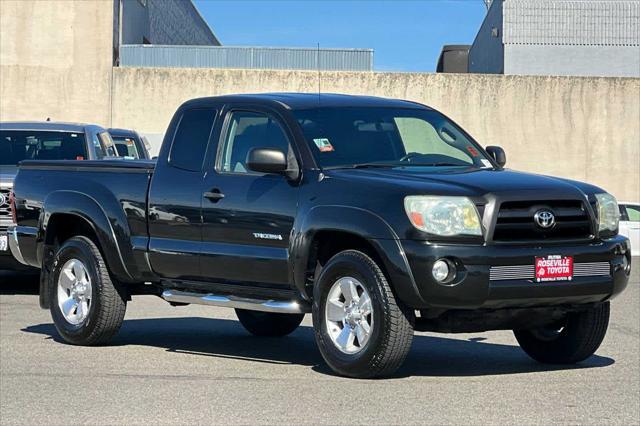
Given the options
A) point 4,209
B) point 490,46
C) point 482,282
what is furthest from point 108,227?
point 490,46

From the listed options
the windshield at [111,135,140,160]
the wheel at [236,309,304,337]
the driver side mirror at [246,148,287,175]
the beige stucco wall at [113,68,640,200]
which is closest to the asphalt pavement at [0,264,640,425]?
the wheel at [236,309,304,337]

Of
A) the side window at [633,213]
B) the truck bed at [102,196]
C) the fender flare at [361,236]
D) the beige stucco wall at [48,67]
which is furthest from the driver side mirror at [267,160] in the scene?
the beige stucco wall at [48,67]

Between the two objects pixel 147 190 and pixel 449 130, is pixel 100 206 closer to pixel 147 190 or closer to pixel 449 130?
pixel 147 190

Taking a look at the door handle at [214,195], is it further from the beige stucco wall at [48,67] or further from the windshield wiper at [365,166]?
the beige stucco wall at [48,67]

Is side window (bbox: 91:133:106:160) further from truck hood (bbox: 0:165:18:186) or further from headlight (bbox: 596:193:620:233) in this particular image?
headlight (bbox: 596:193:620:233)

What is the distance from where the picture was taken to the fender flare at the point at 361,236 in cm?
877

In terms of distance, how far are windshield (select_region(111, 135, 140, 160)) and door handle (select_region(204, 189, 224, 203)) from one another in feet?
43.2

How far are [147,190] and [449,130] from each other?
8.17 ft

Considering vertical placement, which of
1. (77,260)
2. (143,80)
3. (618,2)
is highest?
(618,2)

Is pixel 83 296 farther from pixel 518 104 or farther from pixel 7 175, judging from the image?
pixel 518 104

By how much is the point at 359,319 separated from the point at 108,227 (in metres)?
2.91

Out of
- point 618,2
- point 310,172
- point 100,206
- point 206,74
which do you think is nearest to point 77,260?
point 100,206

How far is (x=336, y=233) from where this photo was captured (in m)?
9.40

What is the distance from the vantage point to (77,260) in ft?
37.6
